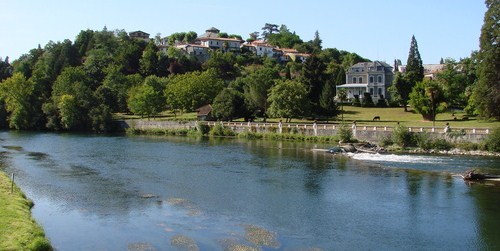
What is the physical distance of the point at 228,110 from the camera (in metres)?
96.1

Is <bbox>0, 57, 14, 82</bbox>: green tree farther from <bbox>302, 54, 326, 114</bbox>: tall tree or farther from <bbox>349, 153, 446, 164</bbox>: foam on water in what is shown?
<bbox>349, 153, 446, 164</bbox>: foam on water

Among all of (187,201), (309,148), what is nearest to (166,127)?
(309,148)

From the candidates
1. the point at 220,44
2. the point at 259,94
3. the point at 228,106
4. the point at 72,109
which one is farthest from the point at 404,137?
the point at 220,44

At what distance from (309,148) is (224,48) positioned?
12963 centimetres

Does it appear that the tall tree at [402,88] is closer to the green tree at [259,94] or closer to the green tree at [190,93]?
the green tree at [259,94]

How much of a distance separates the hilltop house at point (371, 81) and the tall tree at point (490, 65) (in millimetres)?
53430

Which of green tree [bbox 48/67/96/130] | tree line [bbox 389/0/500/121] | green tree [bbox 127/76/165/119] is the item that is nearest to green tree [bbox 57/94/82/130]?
green tree [bbox 48/67/96/130]

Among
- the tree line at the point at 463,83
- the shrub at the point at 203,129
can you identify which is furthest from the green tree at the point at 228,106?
the tree line at the point at 463,83

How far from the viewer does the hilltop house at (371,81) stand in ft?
404

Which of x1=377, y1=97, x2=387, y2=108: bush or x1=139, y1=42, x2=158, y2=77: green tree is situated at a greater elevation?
x1=139, y1=42, x2=158, y2=77: green tree

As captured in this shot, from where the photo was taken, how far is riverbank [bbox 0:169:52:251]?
73.6 ft

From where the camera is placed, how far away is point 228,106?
3787 inches

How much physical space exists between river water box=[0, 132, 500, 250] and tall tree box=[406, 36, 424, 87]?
5387 centimetres

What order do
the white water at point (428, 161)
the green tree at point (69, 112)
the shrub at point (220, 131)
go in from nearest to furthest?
the white water at point (428, 161), the shrub at point (220, 131), the green tree at point (69, 112)
